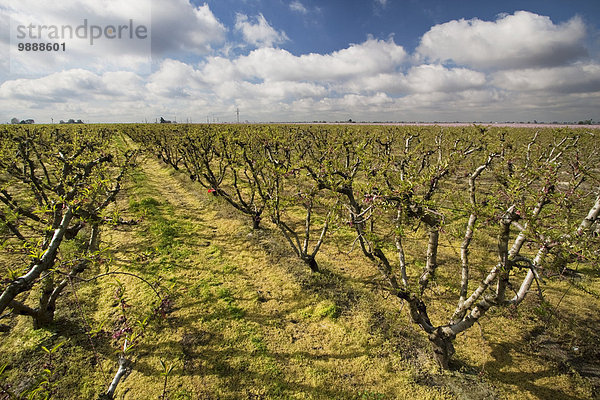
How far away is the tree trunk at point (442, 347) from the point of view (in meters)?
4.82

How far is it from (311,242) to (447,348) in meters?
5.96

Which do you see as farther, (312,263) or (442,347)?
(312,263)

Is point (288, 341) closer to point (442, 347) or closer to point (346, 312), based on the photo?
point (346, 312)

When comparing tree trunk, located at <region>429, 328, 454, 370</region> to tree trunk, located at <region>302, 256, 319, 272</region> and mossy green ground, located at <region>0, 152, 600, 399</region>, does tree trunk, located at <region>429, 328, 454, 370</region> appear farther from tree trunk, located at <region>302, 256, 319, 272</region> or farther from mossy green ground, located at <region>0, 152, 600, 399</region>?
tree trunk, located at <region>302, 256, 319, 272</region>

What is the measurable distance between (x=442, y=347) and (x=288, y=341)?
10.3ft

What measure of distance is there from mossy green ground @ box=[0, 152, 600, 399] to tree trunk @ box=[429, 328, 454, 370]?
21 centimetres

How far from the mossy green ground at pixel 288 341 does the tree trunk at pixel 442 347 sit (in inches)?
8.4

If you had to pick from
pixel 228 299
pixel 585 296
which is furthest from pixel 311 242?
pixel 585 296

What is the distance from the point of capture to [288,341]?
5.73m

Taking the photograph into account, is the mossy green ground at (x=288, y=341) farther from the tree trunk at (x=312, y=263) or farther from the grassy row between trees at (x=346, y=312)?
the tree trunk at (x=312, y=263)

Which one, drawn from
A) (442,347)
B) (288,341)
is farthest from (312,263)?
(442,347)

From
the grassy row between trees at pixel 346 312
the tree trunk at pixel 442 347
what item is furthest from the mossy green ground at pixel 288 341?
the tree trunk at pixel 442 347

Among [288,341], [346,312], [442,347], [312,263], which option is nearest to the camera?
[442,347]

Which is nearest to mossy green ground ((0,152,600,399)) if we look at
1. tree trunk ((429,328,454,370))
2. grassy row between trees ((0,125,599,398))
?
grassy row between trees ((0,125,599,398))
